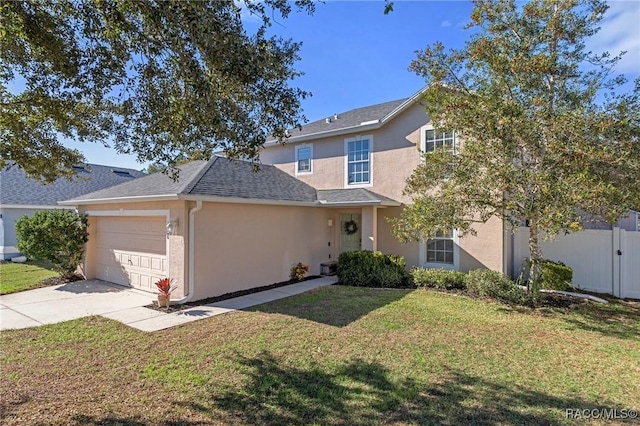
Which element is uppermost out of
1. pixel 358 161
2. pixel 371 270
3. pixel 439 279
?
pixel 358 161

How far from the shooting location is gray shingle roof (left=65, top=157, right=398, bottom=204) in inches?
419

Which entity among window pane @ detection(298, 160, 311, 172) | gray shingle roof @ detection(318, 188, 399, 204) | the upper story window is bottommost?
gray shingle roof @ detection(318, 188, 399, 204)

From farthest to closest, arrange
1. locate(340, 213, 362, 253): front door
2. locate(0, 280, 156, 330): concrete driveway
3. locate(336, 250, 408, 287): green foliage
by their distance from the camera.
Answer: locate(340, 213, 362, 253): front door, locate(336, 250, 408, 287): green foliage, locate(0, 280, 156, 330): concrete driveway

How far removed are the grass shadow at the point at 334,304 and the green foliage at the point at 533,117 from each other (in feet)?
8.48

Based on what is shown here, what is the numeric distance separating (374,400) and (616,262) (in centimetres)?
1061

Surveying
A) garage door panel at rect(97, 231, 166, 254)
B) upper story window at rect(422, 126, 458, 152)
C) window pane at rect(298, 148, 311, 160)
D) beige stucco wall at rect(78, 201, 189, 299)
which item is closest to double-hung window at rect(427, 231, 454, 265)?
upper story window at rect(422, 126, 458, 152)

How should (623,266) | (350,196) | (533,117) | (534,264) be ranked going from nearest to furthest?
(533,117) < (534,264) < (623,266) < (350,196)

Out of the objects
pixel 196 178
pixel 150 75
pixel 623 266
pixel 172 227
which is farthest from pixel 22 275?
pixel 623 266

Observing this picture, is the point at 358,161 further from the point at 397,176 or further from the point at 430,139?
the point at 430,139

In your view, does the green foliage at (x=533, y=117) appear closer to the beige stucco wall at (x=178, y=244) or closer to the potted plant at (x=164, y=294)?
the beige stucco wall at (x=178, y=244)

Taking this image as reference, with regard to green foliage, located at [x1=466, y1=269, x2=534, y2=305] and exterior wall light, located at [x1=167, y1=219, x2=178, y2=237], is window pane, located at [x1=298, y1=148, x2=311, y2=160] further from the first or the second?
green foliage, located at [x1=466, y1=269, x2=534, y2=305]

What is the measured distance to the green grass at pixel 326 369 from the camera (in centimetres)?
445

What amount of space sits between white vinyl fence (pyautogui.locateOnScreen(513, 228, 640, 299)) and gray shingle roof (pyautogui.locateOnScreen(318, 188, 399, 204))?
5167mm

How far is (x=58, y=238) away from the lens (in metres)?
12.9
